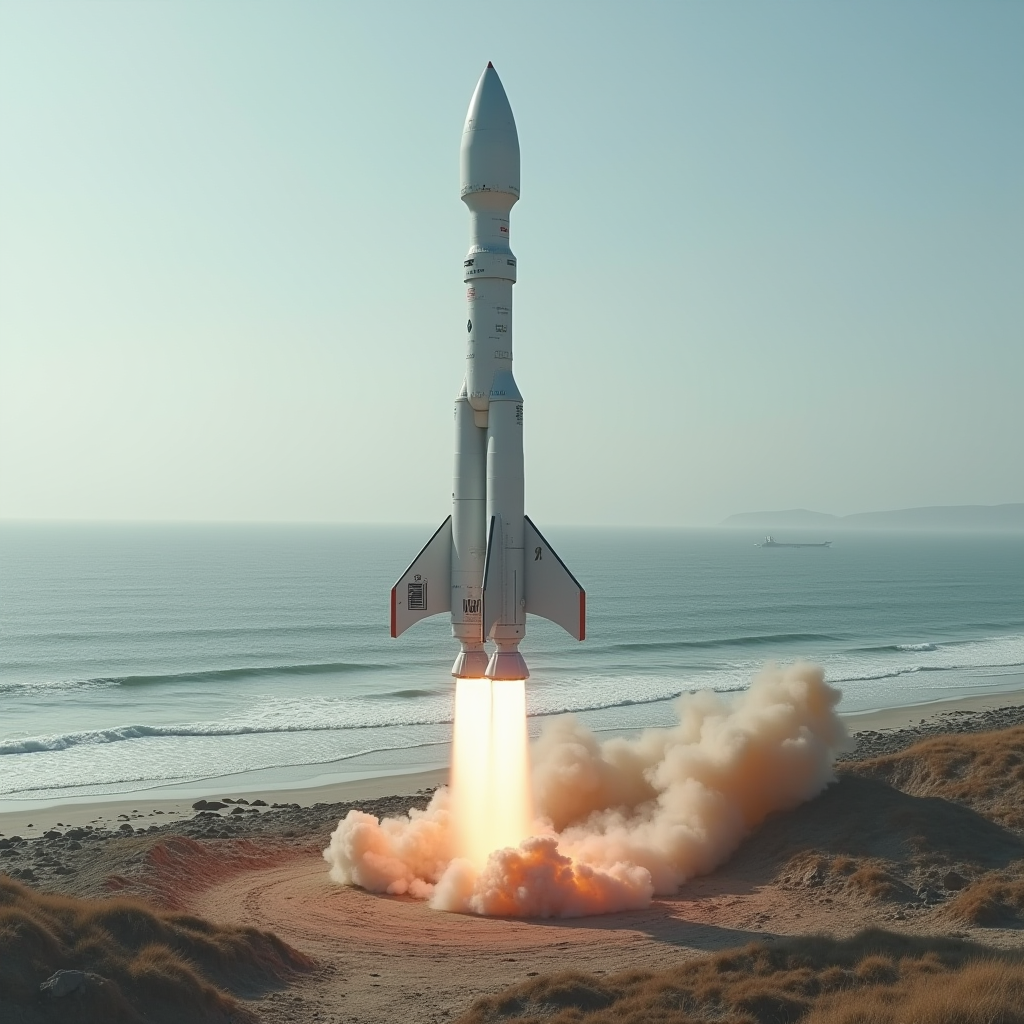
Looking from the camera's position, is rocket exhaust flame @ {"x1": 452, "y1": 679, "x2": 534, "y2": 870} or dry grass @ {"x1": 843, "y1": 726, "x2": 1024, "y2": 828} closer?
rocket exhaust flame @ {"x1": 452, "y1": 679, "x2": 534, "y2": 870}

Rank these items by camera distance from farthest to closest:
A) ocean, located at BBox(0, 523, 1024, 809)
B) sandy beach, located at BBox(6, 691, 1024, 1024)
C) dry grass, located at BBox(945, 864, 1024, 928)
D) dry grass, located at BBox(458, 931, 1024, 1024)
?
1. ocean, located at BBox(0, 523, 1024, 809)
2. dry grass, located at BBox(945, 864, 1024, 928)
3. sandy beach, located at BBox(6, 691, 1024, 1024)
4. dry grass, located at BBox(458, 931, 1024, 1024)

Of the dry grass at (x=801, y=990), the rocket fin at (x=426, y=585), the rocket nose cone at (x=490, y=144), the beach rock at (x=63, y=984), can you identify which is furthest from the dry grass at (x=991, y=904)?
the rocket nose cone at (x=490, y=144)

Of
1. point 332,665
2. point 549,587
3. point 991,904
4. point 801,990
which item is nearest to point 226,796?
point 549,587

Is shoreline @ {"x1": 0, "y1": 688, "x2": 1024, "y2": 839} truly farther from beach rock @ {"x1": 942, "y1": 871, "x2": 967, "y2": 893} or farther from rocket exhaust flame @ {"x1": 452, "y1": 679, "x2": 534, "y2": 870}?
beach rock @ {"x1": 942, "y1": 871, "x2": 967, "y2": 893}

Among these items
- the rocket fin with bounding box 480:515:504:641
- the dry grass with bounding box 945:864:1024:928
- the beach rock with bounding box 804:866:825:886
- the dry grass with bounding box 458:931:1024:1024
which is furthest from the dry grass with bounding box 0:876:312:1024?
the dry grass with bounding box 945:864:1024:928

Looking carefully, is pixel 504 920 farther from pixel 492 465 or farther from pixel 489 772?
pixel 492 465

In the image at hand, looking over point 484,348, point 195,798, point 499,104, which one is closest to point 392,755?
point 195,798

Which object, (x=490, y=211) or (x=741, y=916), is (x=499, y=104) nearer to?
(x=490, y=211)
